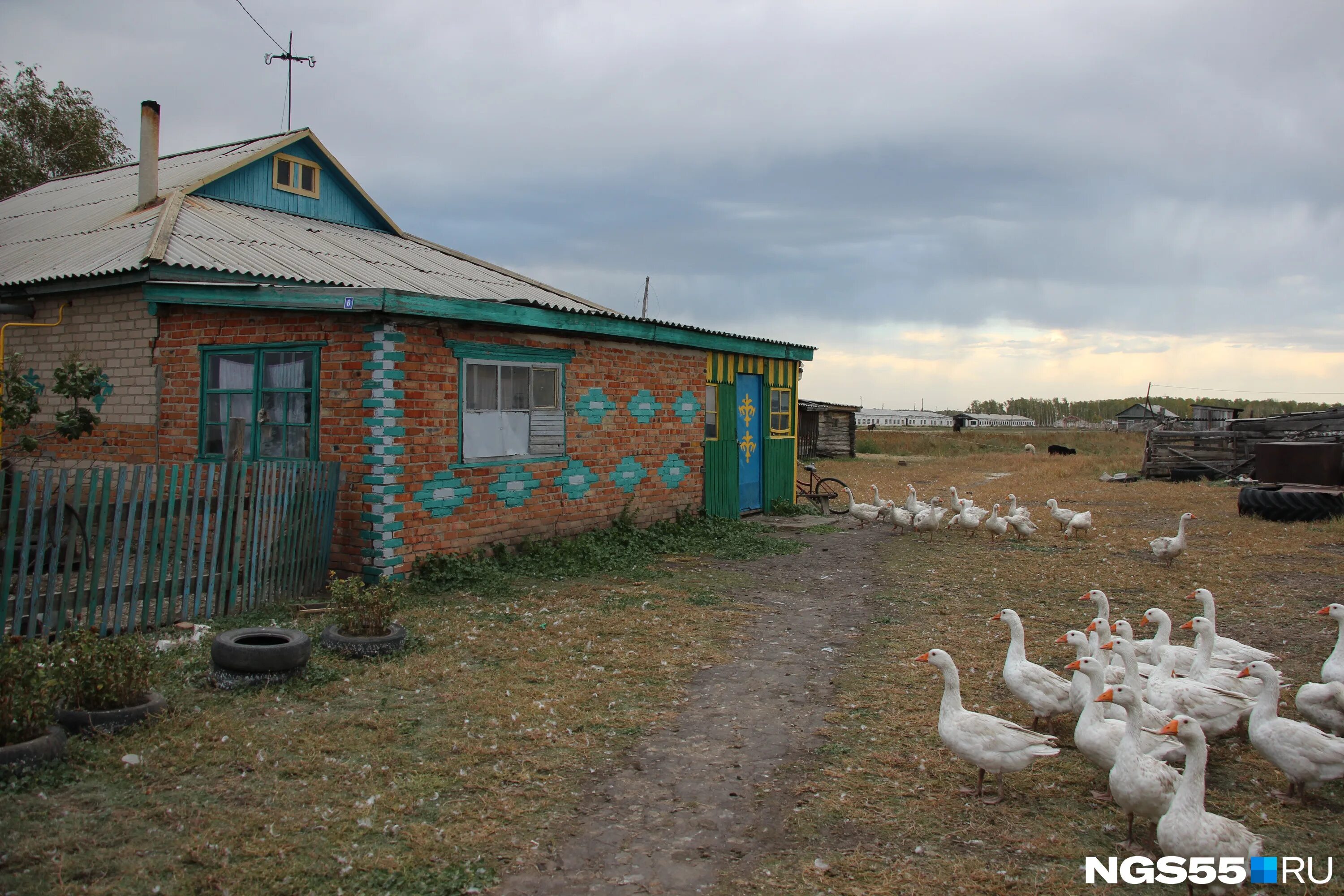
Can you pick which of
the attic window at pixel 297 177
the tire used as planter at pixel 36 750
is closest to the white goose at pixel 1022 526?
the tire used as planter at pixel 36 750

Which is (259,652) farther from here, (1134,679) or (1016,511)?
(1016,511)

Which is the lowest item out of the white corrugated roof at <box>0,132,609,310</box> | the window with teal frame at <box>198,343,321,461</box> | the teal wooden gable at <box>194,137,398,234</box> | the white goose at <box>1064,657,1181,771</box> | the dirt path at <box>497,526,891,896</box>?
the dirt path at <box>497,526,891,896</box>

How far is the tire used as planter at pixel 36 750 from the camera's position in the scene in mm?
4316

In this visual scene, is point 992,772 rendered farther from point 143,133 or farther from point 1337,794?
point 143,133

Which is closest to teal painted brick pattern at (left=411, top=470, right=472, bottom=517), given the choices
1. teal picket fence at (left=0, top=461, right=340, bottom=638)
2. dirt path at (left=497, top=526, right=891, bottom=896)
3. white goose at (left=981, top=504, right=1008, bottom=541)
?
teal picket fence at (left=0, top=461, right=340, bottom=638)

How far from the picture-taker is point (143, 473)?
22.9 ft

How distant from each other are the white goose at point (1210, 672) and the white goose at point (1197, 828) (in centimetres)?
181

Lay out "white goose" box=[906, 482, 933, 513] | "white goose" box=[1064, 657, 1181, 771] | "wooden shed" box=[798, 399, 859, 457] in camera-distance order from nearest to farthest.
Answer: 1. "white goose" box=[1064, 657, 1181, 771]
2. "white goose" box=[906, 482, 933, 513]
3. "wooden shed" box=[798, 399, 859, 457]

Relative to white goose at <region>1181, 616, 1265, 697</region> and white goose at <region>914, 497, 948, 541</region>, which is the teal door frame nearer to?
white goose at <region>914, 497, 948, 541</region>

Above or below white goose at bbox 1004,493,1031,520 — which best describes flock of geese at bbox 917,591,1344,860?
below

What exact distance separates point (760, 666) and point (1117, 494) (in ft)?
60.2

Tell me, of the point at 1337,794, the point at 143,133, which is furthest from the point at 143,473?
the point at 143,133

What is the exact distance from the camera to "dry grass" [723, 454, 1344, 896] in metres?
3.99

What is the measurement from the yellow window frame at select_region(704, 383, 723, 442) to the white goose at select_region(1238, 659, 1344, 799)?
10.9 metres
